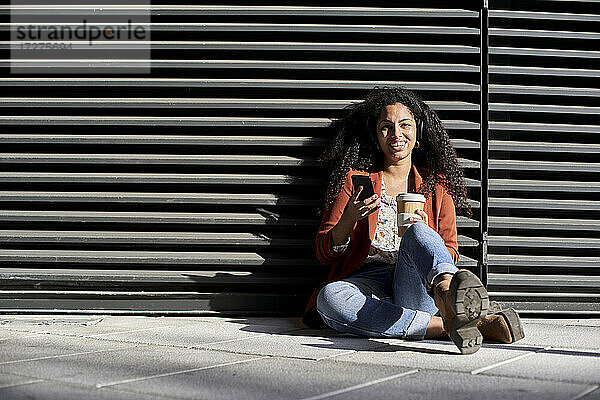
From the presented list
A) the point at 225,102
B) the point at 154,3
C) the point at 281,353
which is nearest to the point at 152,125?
the point at 225,102

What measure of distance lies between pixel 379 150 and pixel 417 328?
1142 mm

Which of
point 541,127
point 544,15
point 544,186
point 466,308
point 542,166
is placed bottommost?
point 466,308

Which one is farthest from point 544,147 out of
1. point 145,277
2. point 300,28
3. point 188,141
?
point 145,277

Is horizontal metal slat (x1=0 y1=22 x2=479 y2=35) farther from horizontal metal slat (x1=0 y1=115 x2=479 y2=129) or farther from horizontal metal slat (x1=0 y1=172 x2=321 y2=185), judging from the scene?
horizontal metal slat (x1=0 y1=172 x2=321 y2=185)

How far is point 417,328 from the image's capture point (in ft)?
11.0

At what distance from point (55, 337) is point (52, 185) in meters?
1.18

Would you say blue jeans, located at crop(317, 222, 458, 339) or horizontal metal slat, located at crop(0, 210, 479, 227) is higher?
horizontal metal slat, located at crop(0, 210, 479, 227)

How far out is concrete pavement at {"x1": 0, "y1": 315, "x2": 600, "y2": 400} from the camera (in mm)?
2283

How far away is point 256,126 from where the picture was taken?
4.31 m

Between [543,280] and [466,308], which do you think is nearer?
[466,308]

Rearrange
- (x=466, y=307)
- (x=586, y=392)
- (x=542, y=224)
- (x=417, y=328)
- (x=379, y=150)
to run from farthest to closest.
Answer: (x=542, y=224) → (x=379, y=150) → (x=417, y=328) → (x=466, y=307) → (x=586, y=392)

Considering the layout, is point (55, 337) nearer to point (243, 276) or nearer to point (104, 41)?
point (243, 276)

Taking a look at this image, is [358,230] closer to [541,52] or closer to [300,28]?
[300,28]

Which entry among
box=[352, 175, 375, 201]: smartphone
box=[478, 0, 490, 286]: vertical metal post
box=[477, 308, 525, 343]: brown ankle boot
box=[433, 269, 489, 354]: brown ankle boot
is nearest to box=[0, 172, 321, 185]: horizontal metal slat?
box=[352, 175, 375, 201]: smartphone
